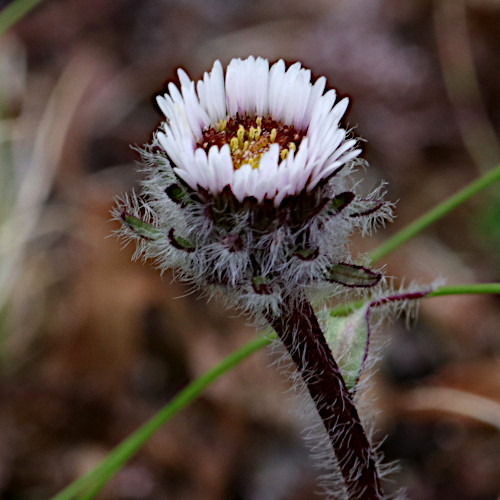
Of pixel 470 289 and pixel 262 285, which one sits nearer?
pixel 262 285

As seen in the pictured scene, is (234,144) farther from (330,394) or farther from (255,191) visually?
(330,394)

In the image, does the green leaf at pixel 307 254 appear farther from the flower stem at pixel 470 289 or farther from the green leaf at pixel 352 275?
the flower stem at pixel 470 289

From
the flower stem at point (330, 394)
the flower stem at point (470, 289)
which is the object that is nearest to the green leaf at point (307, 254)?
the flower stem at point (330, 394)

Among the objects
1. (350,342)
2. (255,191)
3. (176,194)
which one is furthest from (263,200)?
(350,342)

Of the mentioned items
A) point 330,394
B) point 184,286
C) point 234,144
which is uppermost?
point 184,286

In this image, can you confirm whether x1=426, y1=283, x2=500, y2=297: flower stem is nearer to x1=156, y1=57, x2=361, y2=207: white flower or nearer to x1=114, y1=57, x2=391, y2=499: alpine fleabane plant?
x1=114, y1=57, x2=391, y2=499: alpine fleabane plant

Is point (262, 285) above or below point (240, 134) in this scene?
below

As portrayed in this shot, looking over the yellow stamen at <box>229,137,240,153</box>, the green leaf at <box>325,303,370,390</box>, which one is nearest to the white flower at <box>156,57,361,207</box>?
the yellow stamen at <box>229,137,240,153</box>

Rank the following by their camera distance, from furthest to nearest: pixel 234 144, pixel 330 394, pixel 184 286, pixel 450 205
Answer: pixel 184 286, pixel 450 205, pixel 330 394, pixel 234 144
